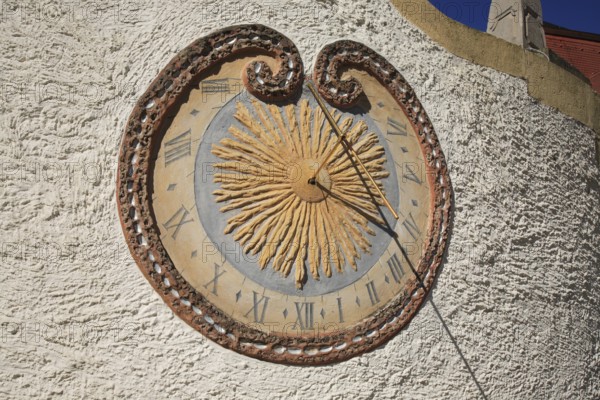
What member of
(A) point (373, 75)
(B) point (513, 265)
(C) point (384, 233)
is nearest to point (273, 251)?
(C) point (384, 233)

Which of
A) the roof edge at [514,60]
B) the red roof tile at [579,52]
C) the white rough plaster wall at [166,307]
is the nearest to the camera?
the white rough plaster wall at [166,307]

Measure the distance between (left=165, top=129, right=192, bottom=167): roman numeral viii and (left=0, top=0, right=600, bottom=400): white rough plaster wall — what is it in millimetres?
299

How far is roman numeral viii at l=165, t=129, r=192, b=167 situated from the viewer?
510 cm

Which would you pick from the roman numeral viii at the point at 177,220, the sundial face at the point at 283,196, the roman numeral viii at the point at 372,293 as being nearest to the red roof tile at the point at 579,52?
the sundial face at the point at 283,196

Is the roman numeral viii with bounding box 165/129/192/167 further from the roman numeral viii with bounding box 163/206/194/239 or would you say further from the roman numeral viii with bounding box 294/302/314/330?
the roman numeral viii with bounding box 294/302/314/330

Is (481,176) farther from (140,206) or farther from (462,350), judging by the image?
(140,206)

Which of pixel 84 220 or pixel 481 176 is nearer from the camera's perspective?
pixel 84 220

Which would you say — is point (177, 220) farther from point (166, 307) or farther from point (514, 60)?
point (514, 60)

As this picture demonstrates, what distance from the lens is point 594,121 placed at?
22.8ft

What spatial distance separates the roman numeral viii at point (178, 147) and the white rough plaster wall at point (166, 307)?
0.98 ft

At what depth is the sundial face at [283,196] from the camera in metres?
4.99

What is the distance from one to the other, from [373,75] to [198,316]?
193cm

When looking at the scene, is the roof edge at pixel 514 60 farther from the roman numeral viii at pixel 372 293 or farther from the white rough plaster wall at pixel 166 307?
the roman numeral viii at pixel 372 293

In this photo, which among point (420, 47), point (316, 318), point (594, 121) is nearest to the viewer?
point (316, 318)
